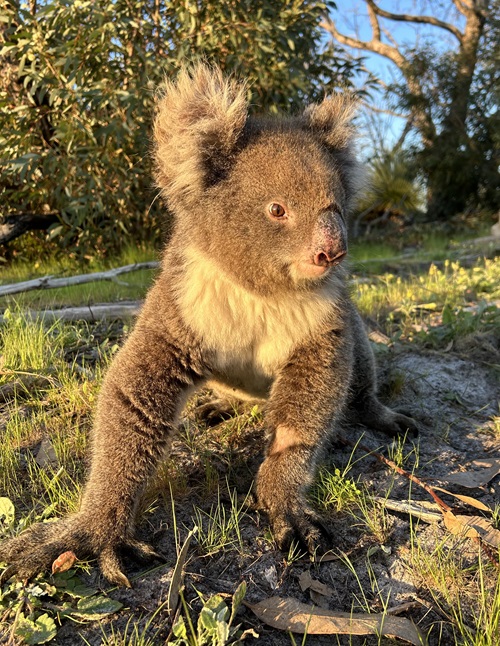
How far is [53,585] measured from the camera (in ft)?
5.49

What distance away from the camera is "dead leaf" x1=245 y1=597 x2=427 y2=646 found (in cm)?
155

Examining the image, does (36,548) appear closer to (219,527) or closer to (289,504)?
(219,527)

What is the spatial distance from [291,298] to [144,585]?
108 centimetres

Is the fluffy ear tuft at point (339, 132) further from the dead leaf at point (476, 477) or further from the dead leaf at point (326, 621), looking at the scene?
the dead leaf at point (326, 621)

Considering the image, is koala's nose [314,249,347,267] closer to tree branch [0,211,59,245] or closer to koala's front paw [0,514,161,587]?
koala's front paw [0,514,161,587]

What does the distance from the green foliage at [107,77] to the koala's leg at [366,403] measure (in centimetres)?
319

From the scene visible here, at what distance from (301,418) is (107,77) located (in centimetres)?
547

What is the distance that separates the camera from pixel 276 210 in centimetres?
200

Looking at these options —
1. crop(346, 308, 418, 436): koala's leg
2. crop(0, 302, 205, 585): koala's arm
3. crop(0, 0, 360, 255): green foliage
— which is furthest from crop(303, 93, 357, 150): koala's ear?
crop(0, 0, 360, 255): green foliage

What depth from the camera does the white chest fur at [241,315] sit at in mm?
2125

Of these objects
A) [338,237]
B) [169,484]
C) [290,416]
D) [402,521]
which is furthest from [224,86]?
[402,521]

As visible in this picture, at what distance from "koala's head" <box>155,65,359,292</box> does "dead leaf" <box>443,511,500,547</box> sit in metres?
0.94

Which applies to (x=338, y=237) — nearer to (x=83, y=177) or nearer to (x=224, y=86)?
(x=224, y=86)

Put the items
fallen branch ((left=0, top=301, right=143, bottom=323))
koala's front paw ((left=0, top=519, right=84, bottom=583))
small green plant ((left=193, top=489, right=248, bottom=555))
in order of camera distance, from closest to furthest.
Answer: koala's front paw ((left=0, top=519, right=84, bottom=583)) → small green plant ((left=193, top=489, right=248, bottom=555)) → fallen branch ((left=0, top=301, right=143, bottom=323))
